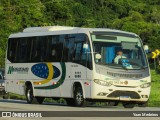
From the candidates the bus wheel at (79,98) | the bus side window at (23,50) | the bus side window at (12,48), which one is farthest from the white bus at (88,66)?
the bus side window at (12,48)

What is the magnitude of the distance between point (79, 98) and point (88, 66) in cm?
147

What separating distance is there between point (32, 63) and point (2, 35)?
4673 cm

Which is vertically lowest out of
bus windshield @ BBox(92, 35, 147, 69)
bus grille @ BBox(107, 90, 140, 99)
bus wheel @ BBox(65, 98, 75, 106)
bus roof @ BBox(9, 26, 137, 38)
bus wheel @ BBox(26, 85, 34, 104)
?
bus wheel @ BBox(65, 98, 75, 106)

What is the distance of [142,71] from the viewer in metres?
24.1

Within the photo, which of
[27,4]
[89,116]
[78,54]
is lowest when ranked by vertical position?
[89,116]

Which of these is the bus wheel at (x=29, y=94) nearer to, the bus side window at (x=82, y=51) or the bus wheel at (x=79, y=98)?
the bus wheel at (x=79, y=98)

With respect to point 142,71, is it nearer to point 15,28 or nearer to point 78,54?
point 78,54

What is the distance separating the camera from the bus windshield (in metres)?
23.8

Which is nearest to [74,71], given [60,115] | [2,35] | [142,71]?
[142,71]

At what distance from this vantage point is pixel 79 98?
2450 cm

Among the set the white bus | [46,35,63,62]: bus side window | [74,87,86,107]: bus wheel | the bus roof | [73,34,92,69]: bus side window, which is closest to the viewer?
the white bus

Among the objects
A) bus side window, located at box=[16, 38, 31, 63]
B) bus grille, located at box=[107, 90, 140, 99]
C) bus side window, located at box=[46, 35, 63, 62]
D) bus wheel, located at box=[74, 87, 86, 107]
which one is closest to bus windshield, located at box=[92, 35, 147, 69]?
bus grille, located at box=[107, 90, 140, 99]

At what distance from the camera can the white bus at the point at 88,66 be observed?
2361 centimetres

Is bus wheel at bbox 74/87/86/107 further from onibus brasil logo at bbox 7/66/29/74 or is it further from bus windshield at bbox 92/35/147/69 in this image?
onibus brasil logo at bbox 7/66/29/74
